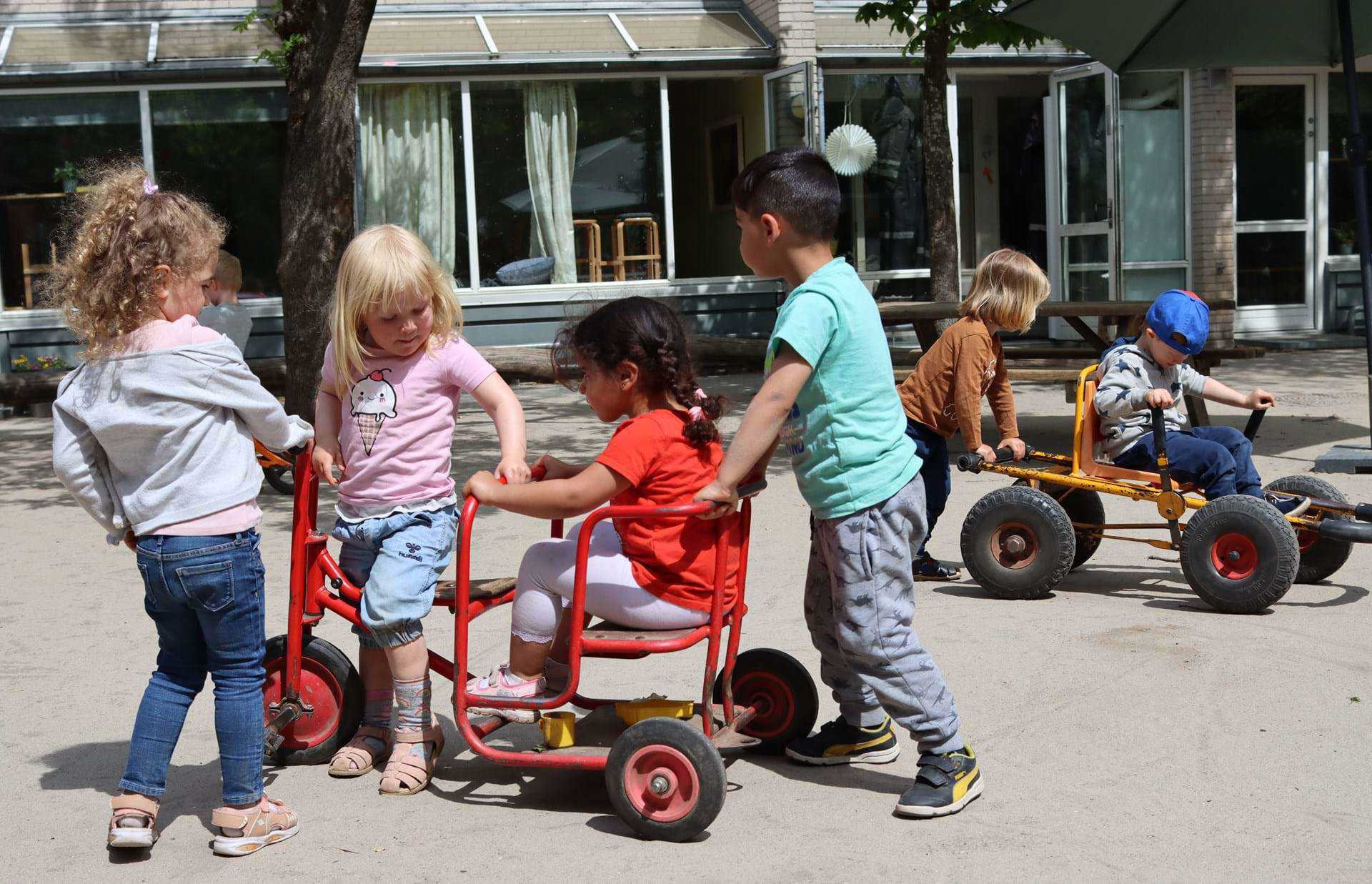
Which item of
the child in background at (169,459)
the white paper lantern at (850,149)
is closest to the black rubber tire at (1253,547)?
the child in background at (169,459)

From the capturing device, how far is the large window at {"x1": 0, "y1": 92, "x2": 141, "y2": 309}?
14.3 m

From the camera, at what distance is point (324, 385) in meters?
3.93

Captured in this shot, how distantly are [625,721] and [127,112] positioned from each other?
1268cm

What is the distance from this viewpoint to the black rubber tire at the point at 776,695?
157 inches

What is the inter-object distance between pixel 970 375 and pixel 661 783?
2.93 m

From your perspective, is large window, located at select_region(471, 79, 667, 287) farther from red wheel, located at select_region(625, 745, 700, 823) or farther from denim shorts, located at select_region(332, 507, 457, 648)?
red wheel, located at select_region(625, 745, 700, 823)

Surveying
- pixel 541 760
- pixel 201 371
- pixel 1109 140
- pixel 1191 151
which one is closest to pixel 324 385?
pixel 201 371

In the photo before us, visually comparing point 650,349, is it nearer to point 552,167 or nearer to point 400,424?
point 400,424

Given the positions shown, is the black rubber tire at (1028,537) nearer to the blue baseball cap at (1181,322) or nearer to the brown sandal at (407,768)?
the blue baseball cap at (1181,322)

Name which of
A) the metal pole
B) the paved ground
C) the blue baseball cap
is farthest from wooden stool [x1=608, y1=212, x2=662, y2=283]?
the blue baseball cap

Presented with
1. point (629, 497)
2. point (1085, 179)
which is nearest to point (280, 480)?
point (629, 497)

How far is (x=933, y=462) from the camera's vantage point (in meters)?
6.09

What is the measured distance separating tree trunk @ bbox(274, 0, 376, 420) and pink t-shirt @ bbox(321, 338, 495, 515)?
204 inches

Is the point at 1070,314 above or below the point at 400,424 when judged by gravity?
above
